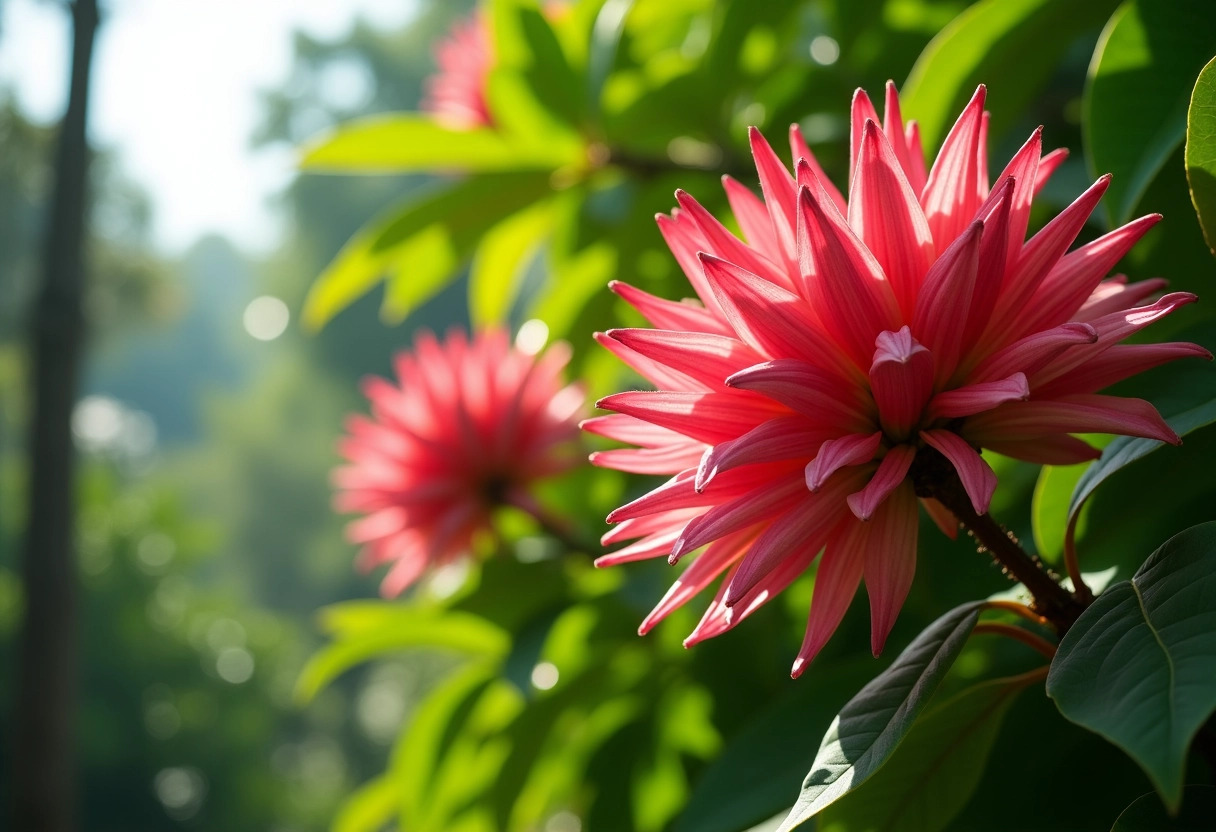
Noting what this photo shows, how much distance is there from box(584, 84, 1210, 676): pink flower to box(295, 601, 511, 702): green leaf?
1.00 meters

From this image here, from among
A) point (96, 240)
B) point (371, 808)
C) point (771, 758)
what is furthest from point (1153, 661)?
point (96, 240)

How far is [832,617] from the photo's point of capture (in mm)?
628

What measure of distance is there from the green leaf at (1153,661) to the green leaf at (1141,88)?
0.36 metres

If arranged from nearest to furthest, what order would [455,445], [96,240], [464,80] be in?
[455,445] < [464,80] < [96,240]

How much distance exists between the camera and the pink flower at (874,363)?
58cm

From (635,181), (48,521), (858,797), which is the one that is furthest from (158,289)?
(858,797)

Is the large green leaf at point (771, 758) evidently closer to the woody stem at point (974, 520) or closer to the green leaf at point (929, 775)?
the green leaf at point (929, 775)

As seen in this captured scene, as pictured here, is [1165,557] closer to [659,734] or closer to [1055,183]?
[1055,183]

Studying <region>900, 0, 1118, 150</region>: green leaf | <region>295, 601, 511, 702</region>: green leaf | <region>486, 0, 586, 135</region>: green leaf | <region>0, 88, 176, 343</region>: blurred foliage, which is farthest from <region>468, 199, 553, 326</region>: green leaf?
<region>0, 88, 176, 343</region>: blurred foliage

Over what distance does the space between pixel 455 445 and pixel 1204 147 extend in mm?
1283

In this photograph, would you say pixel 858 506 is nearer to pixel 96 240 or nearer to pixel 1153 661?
pixel 1153 661

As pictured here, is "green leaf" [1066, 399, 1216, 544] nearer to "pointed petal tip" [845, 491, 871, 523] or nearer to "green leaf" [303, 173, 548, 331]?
"pointed petal tip" [845, 491, 871, 523]

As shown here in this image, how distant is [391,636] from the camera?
5.34ft

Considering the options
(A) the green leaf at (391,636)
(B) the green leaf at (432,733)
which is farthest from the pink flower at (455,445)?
(B) the green leaf at (432,733)
